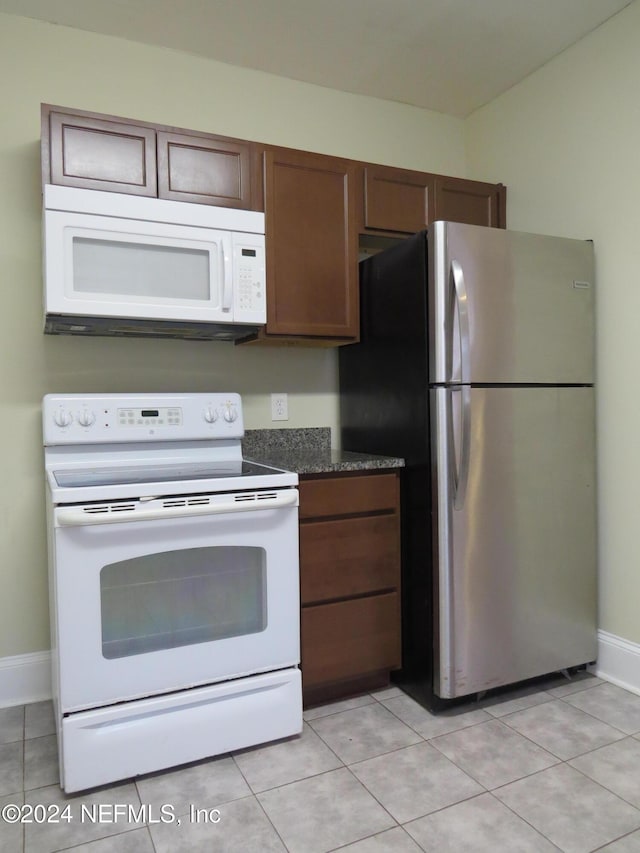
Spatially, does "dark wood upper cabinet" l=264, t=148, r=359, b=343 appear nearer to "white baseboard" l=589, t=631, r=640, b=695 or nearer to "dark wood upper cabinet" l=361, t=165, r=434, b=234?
"dark wood upper cabinet" l=361, t=165, r=434, b=234

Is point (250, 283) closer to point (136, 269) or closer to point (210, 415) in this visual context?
point (136, 269)

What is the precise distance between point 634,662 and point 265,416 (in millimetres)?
1663

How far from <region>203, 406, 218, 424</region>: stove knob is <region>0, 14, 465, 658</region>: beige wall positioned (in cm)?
20

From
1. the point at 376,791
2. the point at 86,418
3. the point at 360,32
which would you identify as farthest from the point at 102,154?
the point at 376,791

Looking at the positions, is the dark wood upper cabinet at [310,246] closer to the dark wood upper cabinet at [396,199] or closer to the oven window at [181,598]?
the dark wood upper cabinet at [396,199]

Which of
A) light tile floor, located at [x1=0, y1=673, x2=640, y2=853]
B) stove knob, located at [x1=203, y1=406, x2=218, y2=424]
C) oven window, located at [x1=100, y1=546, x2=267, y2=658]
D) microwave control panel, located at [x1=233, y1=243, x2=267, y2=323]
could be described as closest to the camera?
light tile floor, located at [x1=0, y1=673, x2=640, y2=853]

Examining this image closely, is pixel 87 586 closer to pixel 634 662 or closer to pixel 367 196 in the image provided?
pixel 367 196

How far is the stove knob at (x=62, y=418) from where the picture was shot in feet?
6.94

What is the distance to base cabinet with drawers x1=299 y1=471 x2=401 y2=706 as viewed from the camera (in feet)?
6.90

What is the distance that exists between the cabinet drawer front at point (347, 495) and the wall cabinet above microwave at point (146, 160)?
102 cm

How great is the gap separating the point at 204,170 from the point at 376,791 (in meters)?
2.01

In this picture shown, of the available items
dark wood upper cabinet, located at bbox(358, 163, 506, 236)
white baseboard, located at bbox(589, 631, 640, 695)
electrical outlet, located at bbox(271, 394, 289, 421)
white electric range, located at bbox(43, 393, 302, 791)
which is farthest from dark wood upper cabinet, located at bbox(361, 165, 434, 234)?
white baseboard, located at bbox(589, 631, 640, 695)

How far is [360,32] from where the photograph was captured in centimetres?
235

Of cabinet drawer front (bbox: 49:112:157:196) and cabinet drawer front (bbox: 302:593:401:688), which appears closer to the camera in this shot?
cabinet drawer front (bbox: 49:112:157:196)
